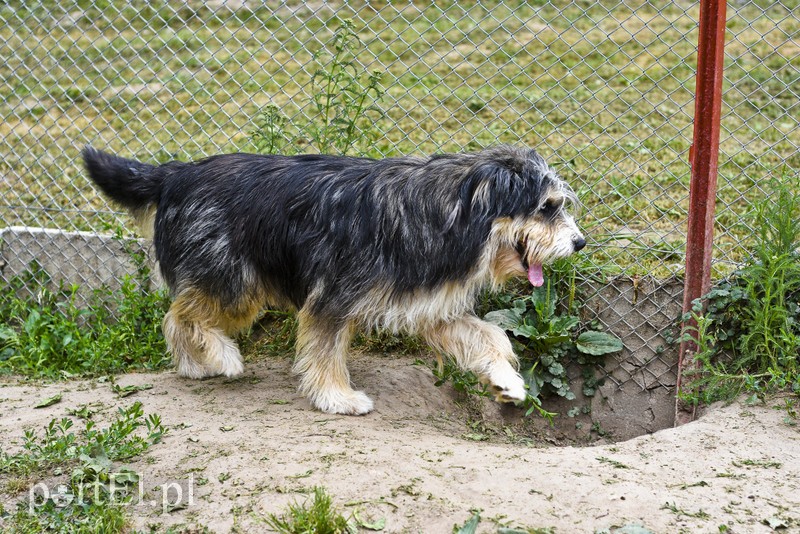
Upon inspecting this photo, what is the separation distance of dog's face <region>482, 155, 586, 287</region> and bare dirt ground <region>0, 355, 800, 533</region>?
888 mm

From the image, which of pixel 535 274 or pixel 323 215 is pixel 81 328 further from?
pixel 535 274

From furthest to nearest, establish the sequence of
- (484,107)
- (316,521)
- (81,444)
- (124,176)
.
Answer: (484,107) < (124,176) < (81,444) < (316,521)

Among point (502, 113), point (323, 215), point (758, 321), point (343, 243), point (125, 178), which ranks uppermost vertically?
point (502, 113)

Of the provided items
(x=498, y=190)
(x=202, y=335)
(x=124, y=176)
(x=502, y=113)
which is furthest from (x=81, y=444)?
(x=502, y=113)

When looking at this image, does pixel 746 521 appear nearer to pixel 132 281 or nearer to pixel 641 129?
pixel 132 281

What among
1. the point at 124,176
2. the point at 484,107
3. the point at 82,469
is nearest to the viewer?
the point at 82,469

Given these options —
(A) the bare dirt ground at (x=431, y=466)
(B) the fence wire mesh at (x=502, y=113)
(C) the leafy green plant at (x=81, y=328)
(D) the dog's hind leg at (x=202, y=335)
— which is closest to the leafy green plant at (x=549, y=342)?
(B) the fence wire mesh at (x=502, y=113)

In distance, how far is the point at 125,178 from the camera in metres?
4.68

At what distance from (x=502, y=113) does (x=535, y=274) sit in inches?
117

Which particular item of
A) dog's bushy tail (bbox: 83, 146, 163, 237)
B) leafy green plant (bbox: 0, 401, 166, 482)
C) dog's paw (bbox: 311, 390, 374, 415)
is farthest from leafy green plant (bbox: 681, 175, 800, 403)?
dog's bushy tail (bbox: 83, 146, 163, 237)

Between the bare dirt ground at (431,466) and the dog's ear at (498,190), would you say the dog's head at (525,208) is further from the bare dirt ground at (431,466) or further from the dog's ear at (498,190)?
the bare dirt ground at (431,466)

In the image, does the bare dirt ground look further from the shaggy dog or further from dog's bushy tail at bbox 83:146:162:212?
dog's bushy tail at bbox 83:146:162:212

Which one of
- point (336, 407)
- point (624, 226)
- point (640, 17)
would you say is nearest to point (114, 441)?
point (336, 407)

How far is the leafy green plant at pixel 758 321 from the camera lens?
4.21 meters
